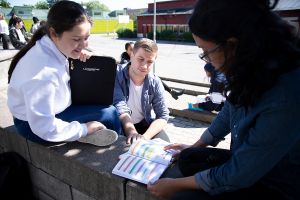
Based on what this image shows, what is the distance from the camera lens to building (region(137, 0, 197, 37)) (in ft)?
108

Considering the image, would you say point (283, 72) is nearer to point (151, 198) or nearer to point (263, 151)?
point (263, 151)

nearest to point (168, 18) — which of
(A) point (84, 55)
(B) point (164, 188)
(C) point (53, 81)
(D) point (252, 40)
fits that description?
(A) point (84, 55)

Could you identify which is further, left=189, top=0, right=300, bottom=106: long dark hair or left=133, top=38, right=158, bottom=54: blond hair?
left=133, top=38, right=158, bottom=54: blond hair

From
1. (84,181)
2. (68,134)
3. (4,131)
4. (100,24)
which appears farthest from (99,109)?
(100,24)

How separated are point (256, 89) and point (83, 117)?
4.84 ft

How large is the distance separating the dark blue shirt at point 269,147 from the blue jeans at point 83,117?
3.78 ft

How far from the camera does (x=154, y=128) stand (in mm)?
2891

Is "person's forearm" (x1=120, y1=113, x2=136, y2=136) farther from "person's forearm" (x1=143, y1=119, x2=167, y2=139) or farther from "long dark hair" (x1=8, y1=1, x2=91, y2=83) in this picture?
"long dark hair" (x1=8, y1=1, x2=91, y2=83)

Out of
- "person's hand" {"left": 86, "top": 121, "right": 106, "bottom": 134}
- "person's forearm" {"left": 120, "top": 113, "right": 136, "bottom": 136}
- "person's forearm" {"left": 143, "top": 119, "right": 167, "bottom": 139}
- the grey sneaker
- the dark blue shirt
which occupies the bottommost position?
"person's forearm" {"left": 143, "top": 119, "right": 167, "bottom": 139}

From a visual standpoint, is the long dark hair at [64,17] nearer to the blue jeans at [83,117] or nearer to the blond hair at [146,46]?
the blue jeans at [83,117]

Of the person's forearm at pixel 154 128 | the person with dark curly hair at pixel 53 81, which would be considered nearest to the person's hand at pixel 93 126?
the person with dark curly hair at pixel 53 81

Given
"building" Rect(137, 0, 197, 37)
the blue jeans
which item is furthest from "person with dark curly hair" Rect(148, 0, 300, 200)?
"building" Rect(137, 0, 197, 37)

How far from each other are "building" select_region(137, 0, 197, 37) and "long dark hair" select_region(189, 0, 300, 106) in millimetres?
31126

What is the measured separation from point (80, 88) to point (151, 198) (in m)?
1.11
